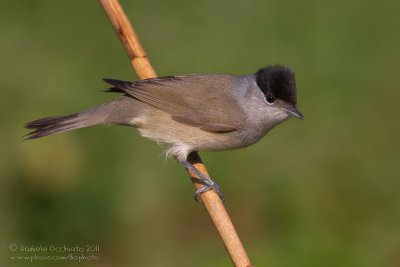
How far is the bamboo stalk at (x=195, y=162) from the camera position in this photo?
4.19 metres

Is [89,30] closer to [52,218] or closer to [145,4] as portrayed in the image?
[145,4]

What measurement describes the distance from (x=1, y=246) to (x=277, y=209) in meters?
2.12

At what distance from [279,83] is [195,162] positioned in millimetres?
794

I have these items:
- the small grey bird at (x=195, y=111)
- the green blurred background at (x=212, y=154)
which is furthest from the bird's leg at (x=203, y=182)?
the green blurred background at (x=212, y=154)

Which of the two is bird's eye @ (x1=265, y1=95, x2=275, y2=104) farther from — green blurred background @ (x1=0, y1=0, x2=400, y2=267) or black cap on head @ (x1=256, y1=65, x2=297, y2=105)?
green blurred background @ (x1=0, y1=0, x2=400, y2=267)

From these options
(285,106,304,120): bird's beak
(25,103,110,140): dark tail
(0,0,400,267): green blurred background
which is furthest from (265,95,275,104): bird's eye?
(0,0,400,267): green blurred background

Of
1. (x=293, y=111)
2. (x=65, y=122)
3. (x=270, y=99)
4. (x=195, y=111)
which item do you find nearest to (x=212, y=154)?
(x=195, y=111)

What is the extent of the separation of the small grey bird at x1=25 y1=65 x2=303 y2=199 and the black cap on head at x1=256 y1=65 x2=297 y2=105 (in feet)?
0.10

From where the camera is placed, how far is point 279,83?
16.4 ft

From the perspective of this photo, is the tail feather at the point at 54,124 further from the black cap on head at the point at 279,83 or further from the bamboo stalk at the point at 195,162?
the black cap on head at the point at 279,83

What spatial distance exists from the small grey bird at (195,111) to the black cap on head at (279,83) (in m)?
0.03

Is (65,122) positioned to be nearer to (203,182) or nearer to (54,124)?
(54,124)

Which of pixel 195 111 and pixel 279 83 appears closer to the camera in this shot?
pixel 279 83

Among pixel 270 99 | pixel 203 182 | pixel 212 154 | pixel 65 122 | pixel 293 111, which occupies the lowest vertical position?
pixel 203 182
